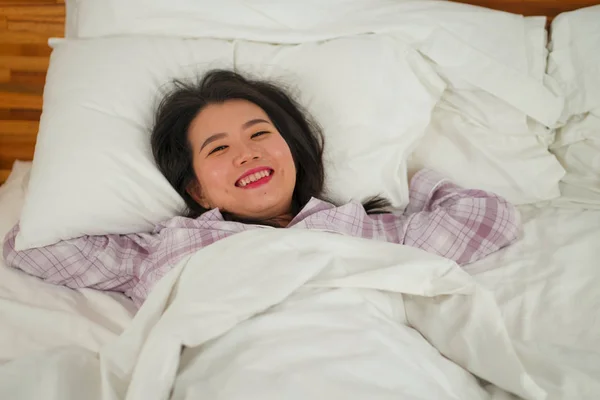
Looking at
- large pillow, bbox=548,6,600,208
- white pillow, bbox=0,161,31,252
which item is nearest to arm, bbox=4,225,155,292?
white pillow, bbox=0,161,31,252

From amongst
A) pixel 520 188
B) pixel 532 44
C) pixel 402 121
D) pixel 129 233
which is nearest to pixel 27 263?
pixel 129 233

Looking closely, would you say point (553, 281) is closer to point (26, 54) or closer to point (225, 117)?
point (225, 117)

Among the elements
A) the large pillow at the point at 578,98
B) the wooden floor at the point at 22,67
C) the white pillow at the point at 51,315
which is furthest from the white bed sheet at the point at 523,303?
the wooden floor at the point at 22,67

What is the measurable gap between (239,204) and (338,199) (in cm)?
25

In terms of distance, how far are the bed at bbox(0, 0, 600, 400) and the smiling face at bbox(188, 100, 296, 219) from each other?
12 cm

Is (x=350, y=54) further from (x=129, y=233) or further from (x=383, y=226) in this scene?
(x=129, y=233)

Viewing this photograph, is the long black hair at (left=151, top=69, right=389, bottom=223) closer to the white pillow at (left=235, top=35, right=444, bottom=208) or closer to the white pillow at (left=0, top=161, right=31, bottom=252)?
the white pillow at (left=235, top=35, right=444, bottom=208)

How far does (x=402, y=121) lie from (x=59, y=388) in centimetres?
89

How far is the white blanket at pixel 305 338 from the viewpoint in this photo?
892 mm

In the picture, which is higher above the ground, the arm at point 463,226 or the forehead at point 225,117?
the forehead at point 225,117

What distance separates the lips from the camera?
1.22 metres

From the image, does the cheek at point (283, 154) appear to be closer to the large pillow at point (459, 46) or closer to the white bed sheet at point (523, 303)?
the large pillow at point (459, 46)

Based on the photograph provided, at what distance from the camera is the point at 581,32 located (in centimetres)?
142

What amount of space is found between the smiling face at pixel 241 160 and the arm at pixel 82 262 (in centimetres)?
23
